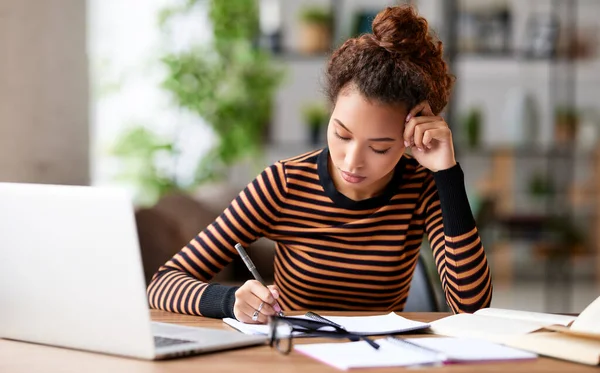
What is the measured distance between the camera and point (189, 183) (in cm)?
514

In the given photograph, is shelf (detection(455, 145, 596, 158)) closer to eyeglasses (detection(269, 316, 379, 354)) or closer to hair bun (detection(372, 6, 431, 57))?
hair bun (detection(372, 6, 431, 57))

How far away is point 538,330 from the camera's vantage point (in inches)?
51.7

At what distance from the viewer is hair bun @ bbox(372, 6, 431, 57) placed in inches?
64.5

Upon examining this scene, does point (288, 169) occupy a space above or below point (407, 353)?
above

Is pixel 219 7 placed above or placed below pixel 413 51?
above

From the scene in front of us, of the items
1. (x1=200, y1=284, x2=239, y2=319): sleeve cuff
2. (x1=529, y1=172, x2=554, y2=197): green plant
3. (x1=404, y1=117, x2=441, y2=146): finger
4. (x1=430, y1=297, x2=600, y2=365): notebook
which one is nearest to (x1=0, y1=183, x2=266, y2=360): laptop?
(x1=200, y1=284, x2=239, y2=319): sleeve cuff

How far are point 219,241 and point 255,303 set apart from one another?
400 mm

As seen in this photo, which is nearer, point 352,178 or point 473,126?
point 352,178

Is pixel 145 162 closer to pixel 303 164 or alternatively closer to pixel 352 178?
pixel 303 164

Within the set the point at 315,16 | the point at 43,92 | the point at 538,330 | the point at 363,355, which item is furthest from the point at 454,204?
the point at 315,16

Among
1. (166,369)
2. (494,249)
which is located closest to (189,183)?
(494,249)

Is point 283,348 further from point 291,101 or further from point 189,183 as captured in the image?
point 291,101

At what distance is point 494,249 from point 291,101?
1.77 metres

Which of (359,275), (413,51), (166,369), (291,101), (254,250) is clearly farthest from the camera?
(291,101)
